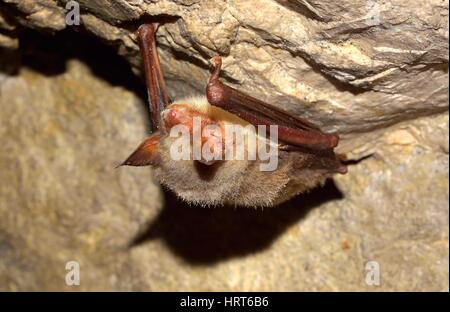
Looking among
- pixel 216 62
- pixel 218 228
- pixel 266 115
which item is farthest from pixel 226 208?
pixel 216 62

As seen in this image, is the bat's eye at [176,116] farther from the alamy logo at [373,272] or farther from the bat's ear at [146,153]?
the alamy logo at [373,272]

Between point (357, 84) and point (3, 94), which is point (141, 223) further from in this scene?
point (357, 84)

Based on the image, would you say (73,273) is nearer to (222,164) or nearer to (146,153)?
(146,153)

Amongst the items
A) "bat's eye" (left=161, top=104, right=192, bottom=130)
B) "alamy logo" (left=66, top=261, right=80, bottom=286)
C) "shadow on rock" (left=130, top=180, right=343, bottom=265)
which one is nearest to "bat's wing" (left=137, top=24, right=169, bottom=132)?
"bat's eye" (left=161, top=104, right=192, bottom=130)

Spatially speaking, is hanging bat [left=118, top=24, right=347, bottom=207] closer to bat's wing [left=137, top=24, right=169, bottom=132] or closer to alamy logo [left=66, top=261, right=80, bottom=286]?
bat's wing [left=137, top=24, right=169, bottom=132]

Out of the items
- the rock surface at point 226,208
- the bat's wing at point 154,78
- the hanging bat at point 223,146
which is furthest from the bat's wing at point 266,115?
the bat's wing at point 154,78

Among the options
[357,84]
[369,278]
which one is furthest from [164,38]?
[369,278]
